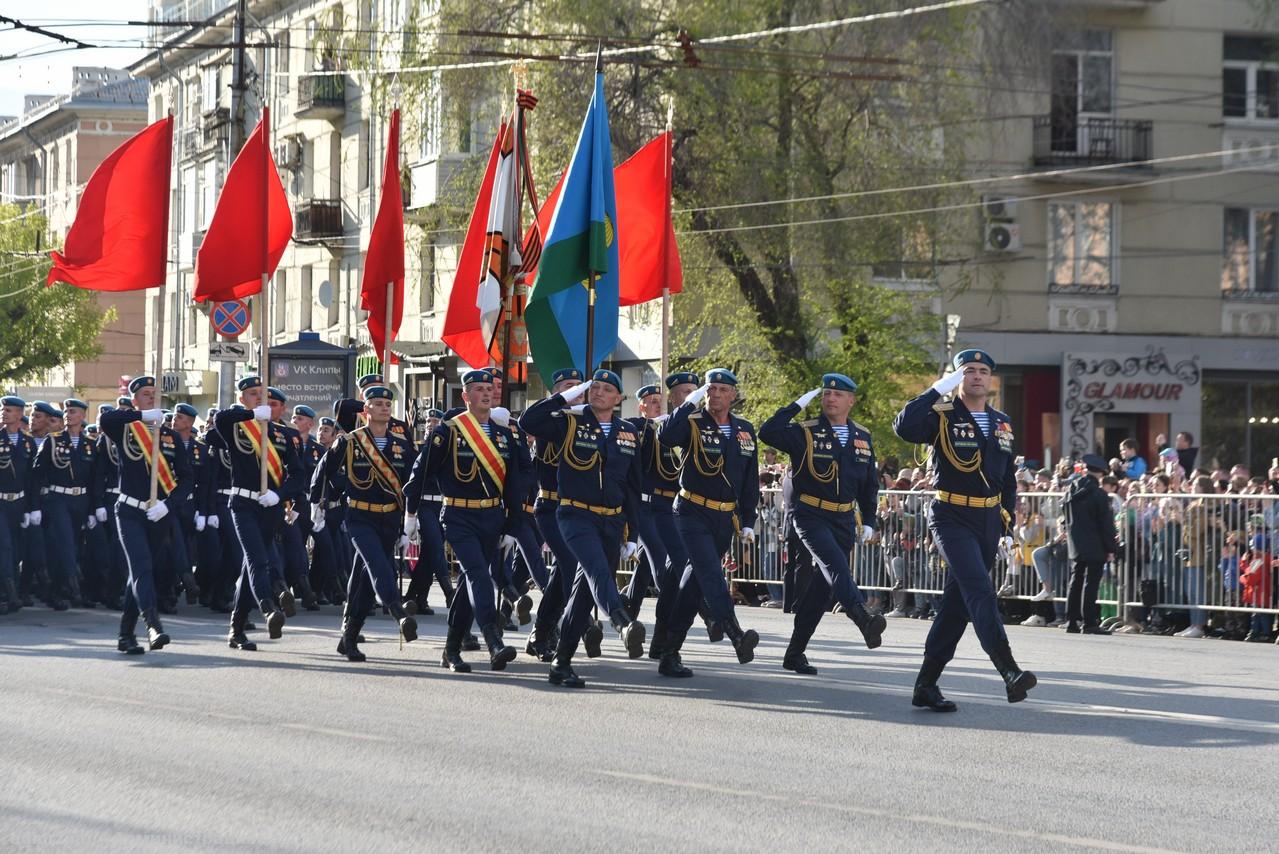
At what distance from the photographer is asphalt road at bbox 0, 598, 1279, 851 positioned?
7414 mm

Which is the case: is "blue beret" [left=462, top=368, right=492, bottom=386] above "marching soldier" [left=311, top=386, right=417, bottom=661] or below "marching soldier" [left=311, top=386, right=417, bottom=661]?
above

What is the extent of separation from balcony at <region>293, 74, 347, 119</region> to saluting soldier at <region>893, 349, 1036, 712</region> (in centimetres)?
3669

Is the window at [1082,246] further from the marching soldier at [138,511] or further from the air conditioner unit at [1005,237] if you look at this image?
the marching soldier at [138,511]

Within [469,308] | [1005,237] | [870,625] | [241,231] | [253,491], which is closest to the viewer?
[870,625]

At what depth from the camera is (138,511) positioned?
46.8ft

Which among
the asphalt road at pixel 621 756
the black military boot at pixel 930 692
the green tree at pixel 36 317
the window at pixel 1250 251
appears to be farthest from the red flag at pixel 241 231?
the green tree at pixel 36 317

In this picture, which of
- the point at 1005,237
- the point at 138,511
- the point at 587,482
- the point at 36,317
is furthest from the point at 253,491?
the point at 36,317

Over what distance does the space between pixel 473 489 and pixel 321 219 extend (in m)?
35.3

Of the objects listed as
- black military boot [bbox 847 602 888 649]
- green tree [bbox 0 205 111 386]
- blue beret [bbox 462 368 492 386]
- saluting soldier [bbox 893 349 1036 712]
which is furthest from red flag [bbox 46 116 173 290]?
green tree [bbox 0 205 111 386]

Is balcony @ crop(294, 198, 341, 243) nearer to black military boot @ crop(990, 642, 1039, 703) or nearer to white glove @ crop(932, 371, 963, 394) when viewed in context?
white glove @ crop(932, 371, 963, 394)

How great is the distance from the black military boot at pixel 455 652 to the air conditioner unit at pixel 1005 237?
22506mm

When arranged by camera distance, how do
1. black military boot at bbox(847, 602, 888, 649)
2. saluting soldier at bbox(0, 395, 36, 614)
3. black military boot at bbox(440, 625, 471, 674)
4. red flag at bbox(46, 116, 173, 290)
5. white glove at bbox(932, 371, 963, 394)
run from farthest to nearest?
1. saluting soldier at bbox(0, 395, 36, 614)
2. red flag at bbox(46, 116, 173, 290)
3. black military boot at bbox(440, 625, 471, 674)
4. black military boot at bbox(847, 602, 888, 649)
5. white glove at bbox(932, 371, 963, 394)

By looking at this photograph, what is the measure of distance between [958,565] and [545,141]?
17.3 metres

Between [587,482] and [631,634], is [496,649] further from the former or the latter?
[631,634]
